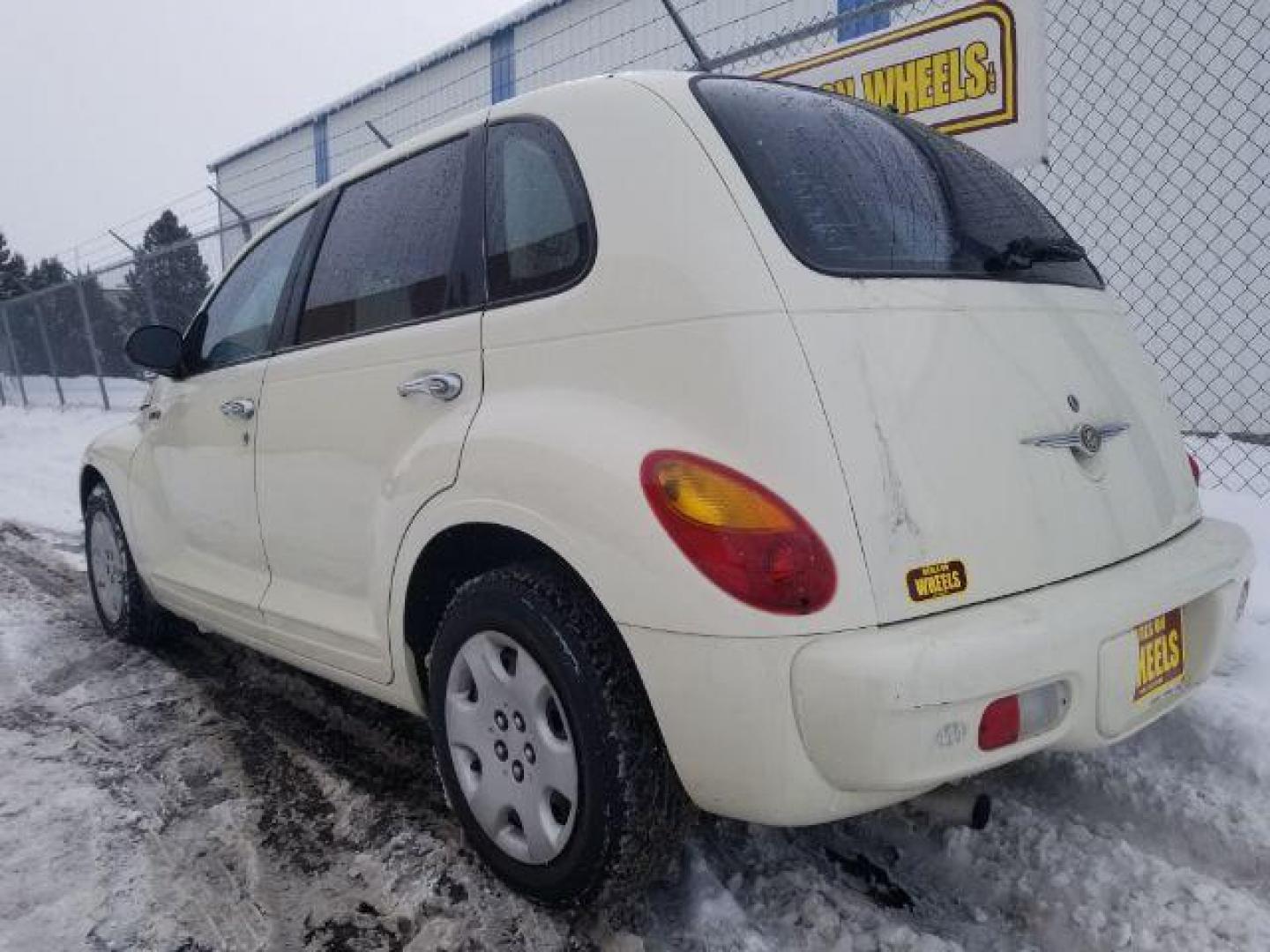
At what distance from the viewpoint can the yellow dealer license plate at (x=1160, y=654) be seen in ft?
5.78

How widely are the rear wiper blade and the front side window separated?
2.01m

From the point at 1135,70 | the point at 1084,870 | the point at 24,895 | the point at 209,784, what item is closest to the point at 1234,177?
the point at 1135,70

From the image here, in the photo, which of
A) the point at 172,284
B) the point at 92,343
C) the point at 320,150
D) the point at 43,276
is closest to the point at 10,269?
the point at 43,276

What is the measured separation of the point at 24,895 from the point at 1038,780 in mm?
2407

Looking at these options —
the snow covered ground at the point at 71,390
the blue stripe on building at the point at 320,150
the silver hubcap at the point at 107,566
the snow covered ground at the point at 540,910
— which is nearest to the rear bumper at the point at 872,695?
the snow covered ground at the point at 540,910

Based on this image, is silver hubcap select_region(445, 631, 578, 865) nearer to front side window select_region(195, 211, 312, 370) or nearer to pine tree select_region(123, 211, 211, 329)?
front side window select_region(195, 211, 312, 370)

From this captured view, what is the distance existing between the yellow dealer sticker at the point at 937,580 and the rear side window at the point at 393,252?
1.15 m

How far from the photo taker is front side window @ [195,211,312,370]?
2928mm

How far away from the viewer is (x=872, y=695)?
146 cm

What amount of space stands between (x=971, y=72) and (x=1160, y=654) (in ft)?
11.3

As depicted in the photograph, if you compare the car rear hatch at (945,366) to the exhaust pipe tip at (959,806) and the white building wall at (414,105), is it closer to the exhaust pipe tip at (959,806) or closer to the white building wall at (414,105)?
the exhaust pipe tip at (959,806)

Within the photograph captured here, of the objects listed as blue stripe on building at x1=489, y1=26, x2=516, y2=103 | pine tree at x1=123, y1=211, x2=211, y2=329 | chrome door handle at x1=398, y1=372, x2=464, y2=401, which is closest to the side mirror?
chrome door handle at x1=398, y1=372, x2=464, y2=401

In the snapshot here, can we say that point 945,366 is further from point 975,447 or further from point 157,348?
point 157,348

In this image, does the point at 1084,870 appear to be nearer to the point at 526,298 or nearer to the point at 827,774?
the point at 827,774
